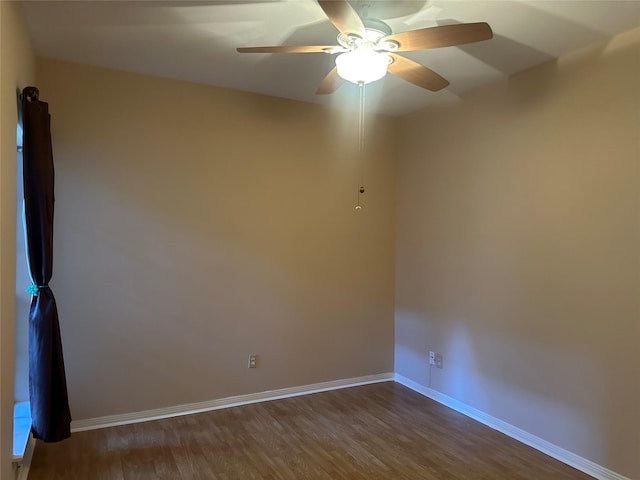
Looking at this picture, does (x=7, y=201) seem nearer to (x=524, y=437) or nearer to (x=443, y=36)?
(x=443, y=36)

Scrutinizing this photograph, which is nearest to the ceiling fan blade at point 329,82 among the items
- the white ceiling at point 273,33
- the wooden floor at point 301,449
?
the white ceiling at point 273,33

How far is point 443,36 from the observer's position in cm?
201

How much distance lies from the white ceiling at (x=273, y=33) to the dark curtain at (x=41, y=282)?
0.58 metres

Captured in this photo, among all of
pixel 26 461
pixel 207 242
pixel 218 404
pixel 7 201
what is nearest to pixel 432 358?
pixel 218 404

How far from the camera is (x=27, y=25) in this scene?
260cm

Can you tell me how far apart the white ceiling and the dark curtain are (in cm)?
58

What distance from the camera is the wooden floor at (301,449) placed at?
2.75 m

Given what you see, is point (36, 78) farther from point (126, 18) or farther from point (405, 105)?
point (405, 105)

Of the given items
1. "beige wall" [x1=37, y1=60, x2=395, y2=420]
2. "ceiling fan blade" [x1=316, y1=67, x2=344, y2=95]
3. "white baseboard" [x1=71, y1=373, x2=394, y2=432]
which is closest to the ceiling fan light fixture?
"ceiling fan blade" [x1=316, y1=67, x2=344, y2=95]

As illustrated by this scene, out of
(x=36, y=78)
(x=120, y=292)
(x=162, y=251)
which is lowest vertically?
(x=120, y=292)

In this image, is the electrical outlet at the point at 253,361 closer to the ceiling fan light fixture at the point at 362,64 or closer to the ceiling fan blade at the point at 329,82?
the ceiling fan blade at the point at 329,82

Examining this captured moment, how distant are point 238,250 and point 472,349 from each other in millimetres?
2062

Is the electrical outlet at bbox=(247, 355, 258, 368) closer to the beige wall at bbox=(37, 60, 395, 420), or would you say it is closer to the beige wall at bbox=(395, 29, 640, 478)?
the beige wall at bbox=(37, 60, 395, 420)

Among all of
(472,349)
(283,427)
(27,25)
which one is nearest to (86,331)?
(283,427)
